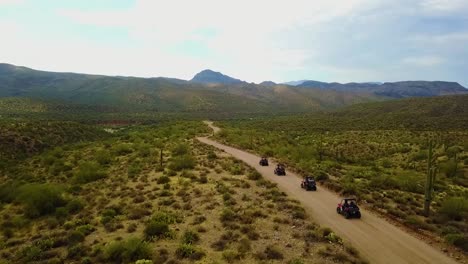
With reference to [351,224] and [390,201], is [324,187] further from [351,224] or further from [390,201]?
[351,224]

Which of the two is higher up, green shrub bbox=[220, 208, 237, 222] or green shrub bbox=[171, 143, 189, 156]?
green shrub bbox=[220, 208, 237, 222]

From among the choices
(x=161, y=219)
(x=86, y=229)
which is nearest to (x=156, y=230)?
(x=161, y=219)

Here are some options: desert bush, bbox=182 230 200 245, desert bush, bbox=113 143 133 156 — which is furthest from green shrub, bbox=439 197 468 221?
desert bush, bbox=113 143 133 156

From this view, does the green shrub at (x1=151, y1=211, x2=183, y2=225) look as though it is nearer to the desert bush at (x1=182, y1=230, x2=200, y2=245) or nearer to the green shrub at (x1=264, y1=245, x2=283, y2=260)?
the desert bush at (x1=182, y1=230, x2=200, y2=245)

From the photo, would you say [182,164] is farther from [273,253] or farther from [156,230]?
[273,253]

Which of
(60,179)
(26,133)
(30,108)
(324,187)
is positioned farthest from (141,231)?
(30,108)

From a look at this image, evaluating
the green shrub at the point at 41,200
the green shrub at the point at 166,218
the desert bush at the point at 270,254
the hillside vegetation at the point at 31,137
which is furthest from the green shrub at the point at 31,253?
the hillside vegetation at the point at 31,137
